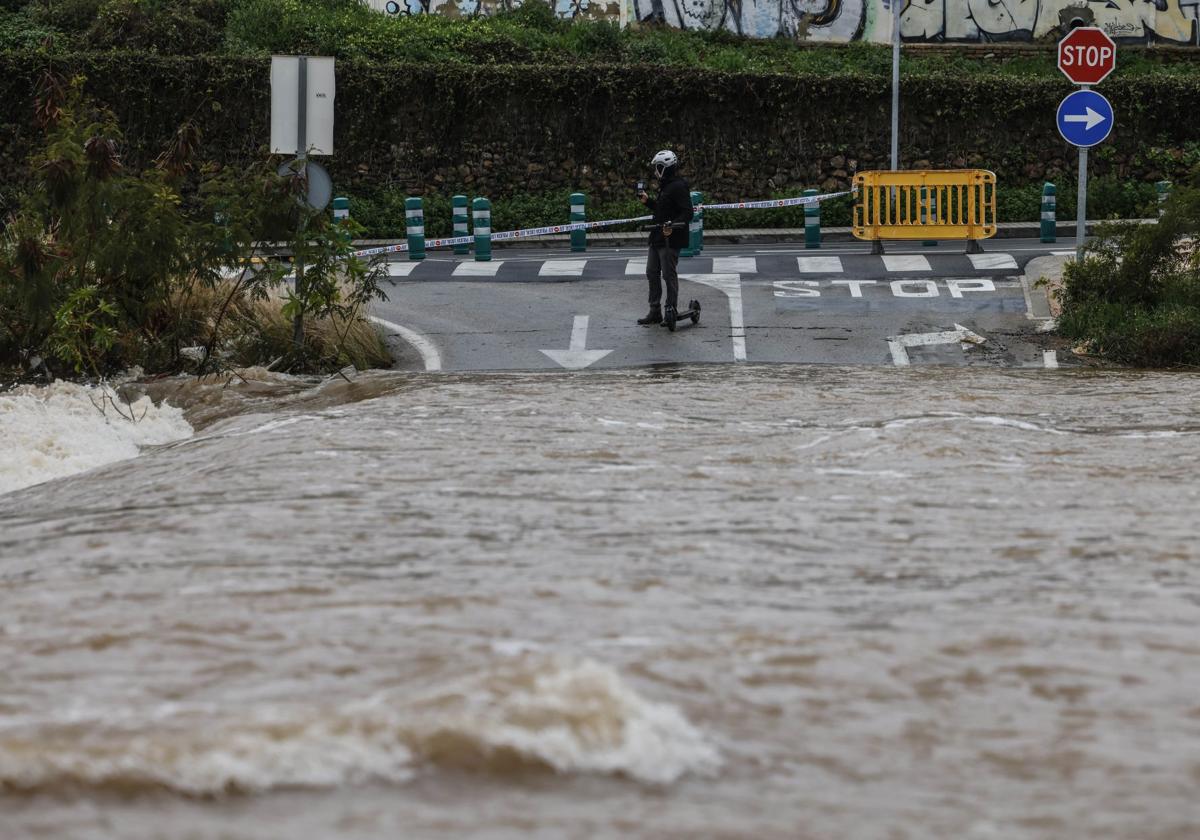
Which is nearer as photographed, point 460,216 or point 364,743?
point 364,743

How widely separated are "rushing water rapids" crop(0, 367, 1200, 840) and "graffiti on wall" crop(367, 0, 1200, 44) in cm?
2493

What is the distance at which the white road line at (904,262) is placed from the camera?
64.5 feet

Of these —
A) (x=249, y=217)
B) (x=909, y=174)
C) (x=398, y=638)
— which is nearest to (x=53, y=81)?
(x=249, y=217)

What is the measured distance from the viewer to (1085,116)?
1647 centimetres

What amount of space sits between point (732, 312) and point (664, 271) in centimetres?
132

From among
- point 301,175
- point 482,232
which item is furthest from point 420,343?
point 482,232

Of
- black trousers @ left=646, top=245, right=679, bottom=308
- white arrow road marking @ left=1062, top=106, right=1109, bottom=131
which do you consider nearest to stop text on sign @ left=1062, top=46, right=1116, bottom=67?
white arrow road marking @ left=1062, top=106, right=1109, bottom=131

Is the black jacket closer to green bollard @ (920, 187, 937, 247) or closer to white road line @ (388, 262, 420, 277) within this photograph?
white road line @ (388, 262, 420, 277)

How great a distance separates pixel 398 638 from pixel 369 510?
1.92m

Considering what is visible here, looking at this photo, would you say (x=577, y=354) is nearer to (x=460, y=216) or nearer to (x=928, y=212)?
(x=928, y=212)

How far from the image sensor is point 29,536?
23.0 feet

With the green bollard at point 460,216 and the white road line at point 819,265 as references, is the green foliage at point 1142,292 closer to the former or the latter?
the white road line at point 819,265

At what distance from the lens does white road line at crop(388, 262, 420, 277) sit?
19.6m

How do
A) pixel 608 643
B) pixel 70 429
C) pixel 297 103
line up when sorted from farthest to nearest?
pixel 297 103 < pixel 70 429 < pixel 608 643
